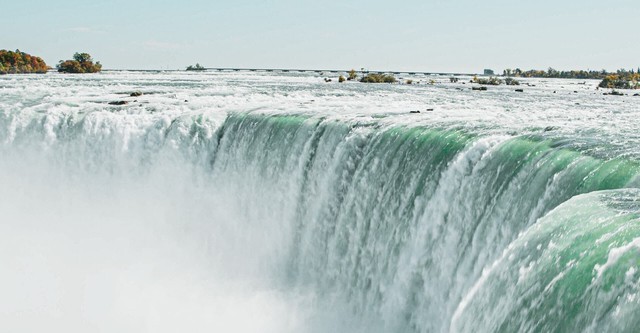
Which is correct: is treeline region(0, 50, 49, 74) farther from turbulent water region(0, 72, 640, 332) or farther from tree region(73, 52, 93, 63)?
turbulent water region(0, 72, 640, 332)

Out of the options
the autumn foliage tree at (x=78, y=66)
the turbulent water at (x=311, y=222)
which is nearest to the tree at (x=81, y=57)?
the autumn foliage tree at (x=78, y=66)

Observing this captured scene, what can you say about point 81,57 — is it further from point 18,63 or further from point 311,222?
point 311,222

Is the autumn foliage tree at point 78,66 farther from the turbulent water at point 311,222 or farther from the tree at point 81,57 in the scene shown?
the turbulent water at point 311,222

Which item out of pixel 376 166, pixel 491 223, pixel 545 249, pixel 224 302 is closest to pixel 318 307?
pixel 224 302

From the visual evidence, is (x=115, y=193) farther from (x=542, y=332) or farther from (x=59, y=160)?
(x=542, y=332)

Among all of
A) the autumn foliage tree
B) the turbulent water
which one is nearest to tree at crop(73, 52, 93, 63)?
the autumn foliage tree
